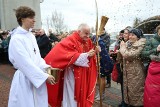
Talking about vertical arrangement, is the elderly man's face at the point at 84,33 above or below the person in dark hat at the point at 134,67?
above

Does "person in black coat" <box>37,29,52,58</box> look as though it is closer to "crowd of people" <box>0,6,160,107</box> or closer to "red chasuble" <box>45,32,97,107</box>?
"crowd of people" <box>0,6,160,107</box>

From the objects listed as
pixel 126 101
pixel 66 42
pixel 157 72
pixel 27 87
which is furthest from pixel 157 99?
pixel 27 87

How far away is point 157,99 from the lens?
5512 mm

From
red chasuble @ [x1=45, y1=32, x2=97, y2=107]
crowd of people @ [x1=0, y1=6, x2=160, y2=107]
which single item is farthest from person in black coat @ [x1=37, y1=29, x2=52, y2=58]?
red chasuble @ [x1=45, y1=32, x2=97, y2=107]

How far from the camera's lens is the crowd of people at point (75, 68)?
4230 mm

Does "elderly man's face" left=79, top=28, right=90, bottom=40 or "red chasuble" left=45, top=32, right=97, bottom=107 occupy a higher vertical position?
"elderly man's face" left=79, top=28, right=90, bottom=40

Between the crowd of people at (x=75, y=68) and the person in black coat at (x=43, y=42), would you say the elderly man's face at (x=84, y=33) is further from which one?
the person in black coat at (x=43, y=42)

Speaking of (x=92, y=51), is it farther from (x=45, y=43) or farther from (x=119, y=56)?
(x=45, y=43)

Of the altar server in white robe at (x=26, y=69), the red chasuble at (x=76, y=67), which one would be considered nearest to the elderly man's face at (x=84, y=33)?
the red chasuble at (x=76, y=67)

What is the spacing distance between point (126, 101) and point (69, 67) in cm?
172

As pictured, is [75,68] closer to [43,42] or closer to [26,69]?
[26,69]

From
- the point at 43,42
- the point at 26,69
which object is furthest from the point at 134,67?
the point at 43,42

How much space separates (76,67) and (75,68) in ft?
0.09

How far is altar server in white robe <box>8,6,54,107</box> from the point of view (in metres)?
4.14
